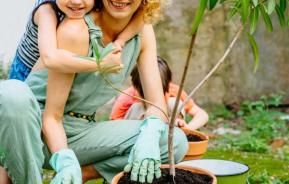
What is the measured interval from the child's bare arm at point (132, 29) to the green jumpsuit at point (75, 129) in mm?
56

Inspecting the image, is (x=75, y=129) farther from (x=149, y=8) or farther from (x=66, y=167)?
(x=149, y=8)

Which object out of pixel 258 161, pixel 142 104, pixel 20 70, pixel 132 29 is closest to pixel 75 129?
Result: pixel 20 70

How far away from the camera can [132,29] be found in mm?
2578

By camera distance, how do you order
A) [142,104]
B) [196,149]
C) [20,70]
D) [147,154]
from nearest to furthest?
[147,154]
[20,70]
[196,149]
[142,104]

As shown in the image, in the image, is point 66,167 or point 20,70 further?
point 20,70

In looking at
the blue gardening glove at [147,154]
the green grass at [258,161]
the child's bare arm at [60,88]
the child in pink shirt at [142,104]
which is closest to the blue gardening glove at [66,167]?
the child's bare arm at [60,88]

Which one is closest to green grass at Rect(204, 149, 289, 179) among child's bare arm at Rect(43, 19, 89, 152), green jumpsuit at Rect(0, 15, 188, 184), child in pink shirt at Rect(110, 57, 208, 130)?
child in pink shirt at Rect(110, 57, 208, 130)

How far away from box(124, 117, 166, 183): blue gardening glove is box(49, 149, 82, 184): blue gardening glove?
0.18 meters

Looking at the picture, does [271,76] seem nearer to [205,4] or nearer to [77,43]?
[77,43]

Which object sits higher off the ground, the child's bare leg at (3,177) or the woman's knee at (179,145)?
the woman's knee at (179,145)

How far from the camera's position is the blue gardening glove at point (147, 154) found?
2.36m

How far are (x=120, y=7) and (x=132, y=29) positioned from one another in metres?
0.14

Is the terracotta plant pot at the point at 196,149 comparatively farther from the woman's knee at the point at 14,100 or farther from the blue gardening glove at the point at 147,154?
the woman's knee at the point at 14,100

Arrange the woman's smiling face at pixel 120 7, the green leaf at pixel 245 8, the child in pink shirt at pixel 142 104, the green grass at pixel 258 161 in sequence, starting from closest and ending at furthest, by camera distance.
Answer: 1. the green leaf at pixel 245 8
2. the woman's smiling face at pixel 120 7
3. the child in pink shirt at pixel 142 104
4. the green grass at pixel 258 161
